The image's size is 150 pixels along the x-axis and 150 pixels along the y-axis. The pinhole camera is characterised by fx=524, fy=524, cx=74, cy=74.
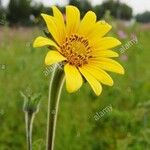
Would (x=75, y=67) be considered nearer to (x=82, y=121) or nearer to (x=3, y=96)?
(x=82, y=121)

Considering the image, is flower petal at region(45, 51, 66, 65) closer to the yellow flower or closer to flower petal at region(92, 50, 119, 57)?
the yellow flower

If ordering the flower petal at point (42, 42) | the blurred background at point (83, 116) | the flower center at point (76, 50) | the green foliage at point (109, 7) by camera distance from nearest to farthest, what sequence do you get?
1. the flower petal at point (42, 42)
2. the flower center at point (76, 50)
3. the blurred background at point (83, 116)
4. the green foliage at point (109, 7)

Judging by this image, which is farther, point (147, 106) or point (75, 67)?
point (147, 106)

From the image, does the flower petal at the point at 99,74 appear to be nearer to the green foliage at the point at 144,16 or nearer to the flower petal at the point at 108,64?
the flower petal at the point at 108,64

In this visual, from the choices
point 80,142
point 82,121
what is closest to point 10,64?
point 82,121

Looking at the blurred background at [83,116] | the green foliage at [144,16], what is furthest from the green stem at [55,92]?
the green foliage at [144,16]

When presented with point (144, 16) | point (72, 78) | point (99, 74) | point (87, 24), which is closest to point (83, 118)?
point (87, 24)

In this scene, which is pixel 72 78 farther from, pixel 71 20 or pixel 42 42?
pixel 71 20

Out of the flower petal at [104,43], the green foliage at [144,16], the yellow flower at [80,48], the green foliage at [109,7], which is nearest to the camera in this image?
the yellow flower at [80,48]
